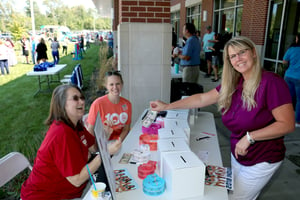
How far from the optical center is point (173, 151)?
1.60m

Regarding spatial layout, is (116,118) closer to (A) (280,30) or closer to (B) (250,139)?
(B) (250,139)

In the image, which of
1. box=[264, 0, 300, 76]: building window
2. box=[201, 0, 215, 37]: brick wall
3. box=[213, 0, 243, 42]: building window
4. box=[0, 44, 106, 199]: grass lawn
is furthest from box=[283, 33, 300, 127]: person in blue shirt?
box=[201, 0, 215, 37]: brick wall

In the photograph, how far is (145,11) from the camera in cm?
400

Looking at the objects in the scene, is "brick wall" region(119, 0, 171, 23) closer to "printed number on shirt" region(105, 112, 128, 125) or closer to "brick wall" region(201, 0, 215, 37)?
"printed number on shirt" region(105, 112, 128, 125)

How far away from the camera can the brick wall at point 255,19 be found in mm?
7738

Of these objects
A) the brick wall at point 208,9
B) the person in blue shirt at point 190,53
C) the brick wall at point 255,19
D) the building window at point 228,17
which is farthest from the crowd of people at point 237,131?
the brick wall at point 208,9

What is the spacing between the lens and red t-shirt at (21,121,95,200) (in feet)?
5.32

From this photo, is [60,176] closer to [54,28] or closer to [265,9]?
[265,9]

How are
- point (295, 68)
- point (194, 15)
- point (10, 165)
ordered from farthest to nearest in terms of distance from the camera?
point (194, 15) → point (295, 68) → point (10, 165)

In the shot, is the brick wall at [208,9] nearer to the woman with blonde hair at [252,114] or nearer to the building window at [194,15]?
the building window at [194,15]

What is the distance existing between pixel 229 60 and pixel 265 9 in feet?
22.5

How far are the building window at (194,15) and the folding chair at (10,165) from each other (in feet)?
44.1

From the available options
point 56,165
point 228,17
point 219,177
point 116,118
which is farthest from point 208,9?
point 56,165

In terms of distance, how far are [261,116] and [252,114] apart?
0.06 m
